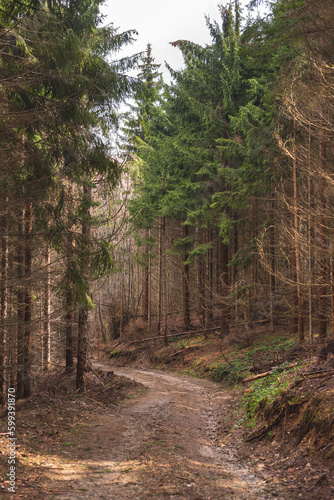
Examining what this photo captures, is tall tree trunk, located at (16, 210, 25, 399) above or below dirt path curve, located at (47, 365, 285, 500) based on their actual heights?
above

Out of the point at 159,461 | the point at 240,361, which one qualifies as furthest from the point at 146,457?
the point at 240,361

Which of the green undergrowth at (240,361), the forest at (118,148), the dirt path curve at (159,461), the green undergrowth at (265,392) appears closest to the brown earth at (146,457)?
the dirt path curve at (159,461)

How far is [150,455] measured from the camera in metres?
6.38

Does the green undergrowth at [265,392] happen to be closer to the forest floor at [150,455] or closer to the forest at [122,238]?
the forest at [122,238]

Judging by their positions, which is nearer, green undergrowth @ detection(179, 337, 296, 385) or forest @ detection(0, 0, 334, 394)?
forest @ detection(0, 0, 334, 394)

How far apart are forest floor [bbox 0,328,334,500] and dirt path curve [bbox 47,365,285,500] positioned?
0.05 ft

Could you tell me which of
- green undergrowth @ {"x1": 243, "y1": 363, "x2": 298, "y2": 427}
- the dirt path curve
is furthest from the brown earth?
green undergrowth @ {"x1": 243, "y1": 363, "x2": 298, "y2": 427}

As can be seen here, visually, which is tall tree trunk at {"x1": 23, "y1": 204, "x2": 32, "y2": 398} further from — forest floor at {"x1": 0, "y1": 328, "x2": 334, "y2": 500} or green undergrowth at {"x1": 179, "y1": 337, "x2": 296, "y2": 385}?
green undergrowth at {"x1": 179, "y1": 337, "x2": 296, "y2": 385}

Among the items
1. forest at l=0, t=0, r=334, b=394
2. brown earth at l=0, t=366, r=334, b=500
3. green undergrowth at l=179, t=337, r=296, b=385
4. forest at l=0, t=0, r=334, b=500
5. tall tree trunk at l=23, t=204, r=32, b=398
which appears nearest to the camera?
brown earth at l=0, t=366, r=334, b=500

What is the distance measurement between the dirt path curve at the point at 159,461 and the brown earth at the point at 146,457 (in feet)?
0.05

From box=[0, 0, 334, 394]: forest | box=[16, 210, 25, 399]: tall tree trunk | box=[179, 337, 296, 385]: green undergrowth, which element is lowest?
box=[179, 337, 296, 385]: green undergrowth

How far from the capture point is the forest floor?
4.91m

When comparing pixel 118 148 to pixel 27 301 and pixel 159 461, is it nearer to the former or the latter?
pixel 27 301

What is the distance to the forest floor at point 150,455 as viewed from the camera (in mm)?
4906
